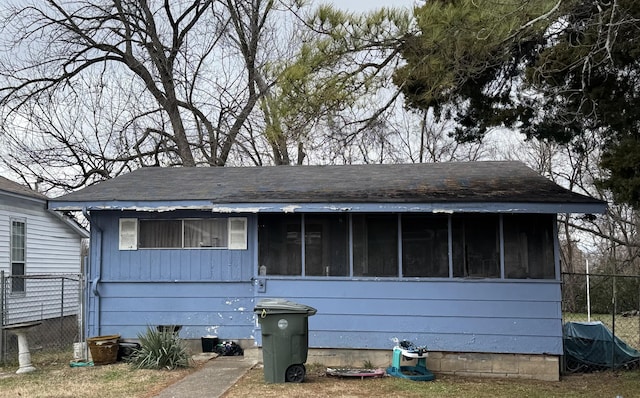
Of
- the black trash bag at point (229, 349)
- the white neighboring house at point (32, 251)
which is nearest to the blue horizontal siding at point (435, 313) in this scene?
the black trash bag at point (229, 349)

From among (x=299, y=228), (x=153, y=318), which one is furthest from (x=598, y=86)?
(x=153, y=318)

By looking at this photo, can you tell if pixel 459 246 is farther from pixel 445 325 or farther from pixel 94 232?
pixel 94 232

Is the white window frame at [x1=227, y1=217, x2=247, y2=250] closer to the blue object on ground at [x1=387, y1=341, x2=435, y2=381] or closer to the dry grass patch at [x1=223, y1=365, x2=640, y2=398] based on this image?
the dry grass patch at [x1=223, y1=365, x2=640, y2=398]

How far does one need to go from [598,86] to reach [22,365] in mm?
9743

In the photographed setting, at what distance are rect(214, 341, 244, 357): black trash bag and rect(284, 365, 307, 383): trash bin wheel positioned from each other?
2494 millimetres

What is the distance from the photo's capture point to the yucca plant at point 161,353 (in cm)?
1004

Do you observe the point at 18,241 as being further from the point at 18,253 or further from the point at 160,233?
the point at 160,233

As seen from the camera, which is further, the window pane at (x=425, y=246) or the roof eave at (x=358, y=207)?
the window pane at (x=425, y=246)

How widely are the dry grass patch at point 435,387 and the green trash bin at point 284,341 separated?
16cm

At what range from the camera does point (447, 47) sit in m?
8.09

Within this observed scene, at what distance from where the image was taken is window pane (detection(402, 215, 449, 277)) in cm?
1045

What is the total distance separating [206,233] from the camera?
11586mm

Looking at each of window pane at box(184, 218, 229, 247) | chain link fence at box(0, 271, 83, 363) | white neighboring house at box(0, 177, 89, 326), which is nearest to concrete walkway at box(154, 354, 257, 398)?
window pane at box(184, 218, 229, 247)

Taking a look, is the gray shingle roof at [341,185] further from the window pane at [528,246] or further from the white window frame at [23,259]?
the white window frame at [23,259]
